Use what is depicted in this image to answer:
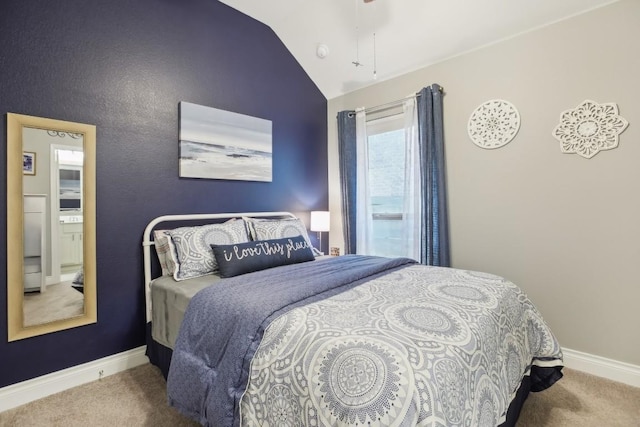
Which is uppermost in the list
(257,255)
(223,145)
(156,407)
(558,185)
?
(223,145)

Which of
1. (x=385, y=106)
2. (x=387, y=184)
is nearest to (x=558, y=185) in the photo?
(x=387, y=184)

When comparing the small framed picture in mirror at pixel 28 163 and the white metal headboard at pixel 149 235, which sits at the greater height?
the small framed picture in mirror at pixel 28 163

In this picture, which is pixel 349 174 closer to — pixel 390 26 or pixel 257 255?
pixel 390 26

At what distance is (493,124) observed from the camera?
8.23ft

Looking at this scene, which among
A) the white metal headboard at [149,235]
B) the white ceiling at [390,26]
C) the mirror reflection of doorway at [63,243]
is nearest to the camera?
→ the mirror reflection of doorway at [63,243]

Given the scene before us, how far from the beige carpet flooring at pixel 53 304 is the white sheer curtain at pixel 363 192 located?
7.97 ft

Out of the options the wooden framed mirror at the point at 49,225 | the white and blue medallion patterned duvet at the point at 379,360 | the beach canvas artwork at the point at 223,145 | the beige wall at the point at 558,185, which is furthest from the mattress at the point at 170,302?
the beige wall at the point at 558,185

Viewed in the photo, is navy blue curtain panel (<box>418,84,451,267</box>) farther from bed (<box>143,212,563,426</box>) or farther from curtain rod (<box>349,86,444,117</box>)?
bed (<box>143,212,563,426</box>)

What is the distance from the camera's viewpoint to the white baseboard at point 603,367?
6.50ft

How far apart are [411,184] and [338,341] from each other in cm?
219

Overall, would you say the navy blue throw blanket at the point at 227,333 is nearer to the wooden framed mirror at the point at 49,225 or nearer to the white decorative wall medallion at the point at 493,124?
the wooden framed mirror at the point at 49,225

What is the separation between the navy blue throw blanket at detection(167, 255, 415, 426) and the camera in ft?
4.01

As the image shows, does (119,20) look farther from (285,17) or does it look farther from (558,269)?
(558,269)

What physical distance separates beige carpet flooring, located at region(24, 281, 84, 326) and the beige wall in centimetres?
287
